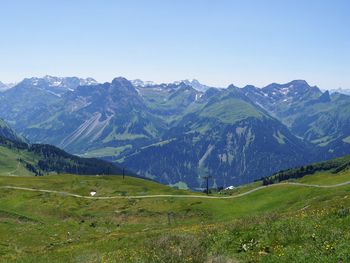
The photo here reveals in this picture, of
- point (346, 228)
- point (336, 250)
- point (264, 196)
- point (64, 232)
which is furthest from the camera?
point (264, 196)

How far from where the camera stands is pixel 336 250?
19359 mm

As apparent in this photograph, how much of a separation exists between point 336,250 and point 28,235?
162ft

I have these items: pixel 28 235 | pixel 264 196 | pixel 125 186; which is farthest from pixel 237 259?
pixel 125 186

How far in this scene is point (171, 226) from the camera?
214ft

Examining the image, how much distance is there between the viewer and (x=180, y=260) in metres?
21.2

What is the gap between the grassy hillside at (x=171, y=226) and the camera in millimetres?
22781

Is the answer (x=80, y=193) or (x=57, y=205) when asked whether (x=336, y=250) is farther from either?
(x=80, y=193)

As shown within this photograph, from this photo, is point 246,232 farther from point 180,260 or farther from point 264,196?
point 264,196

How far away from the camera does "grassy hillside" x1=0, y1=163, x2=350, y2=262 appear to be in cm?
2278

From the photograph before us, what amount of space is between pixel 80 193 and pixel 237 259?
405 ft

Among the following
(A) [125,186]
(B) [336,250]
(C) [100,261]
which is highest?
(B) [336,250]

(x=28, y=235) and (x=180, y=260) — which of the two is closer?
(x=180, y=260)

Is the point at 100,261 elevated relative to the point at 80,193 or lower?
elevated

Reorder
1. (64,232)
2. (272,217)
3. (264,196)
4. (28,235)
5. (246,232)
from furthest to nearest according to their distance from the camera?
(264,196), (64,232), (28,235), (272,217), (246,232)
